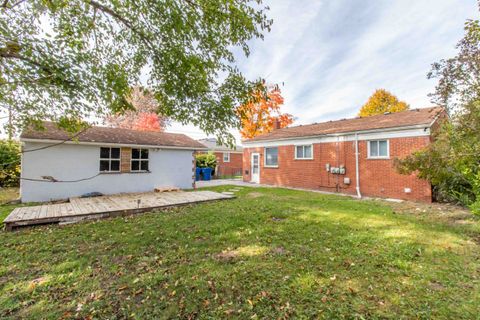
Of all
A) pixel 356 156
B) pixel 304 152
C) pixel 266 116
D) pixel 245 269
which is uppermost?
pixel 266 116

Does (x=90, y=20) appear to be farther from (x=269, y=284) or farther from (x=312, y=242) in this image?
(x=312, y=242)

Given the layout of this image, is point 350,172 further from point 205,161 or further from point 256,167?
point 205,161

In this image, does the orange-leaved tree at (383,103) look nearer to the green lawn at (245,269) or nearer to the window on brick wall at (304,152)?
the window on brick wall at (304,152)

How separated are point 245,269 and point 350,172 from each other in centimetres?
995

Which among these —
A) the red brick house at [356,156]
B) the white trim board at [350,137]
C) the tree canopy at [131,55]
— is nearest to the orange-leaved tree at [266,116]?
the white trim board at [350,137]

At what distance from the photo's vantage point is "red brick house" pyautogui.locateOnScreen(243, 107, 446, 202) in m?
9.31

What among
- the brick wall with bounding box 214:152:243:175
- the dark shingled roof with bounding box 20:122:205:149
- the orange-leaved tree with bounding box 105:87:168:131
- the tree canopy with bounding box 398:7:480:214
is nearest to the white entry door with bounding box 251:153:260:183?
the dark shingled roof with bounding box 20:122:205:149

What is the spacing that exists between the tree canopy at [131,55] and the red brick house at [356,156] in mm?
6768

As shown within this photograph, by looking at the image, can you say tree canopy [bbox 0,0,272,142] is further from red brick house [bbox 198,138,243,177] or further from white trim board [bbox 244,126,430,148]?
red brick house [bbox 198,138,243,177]

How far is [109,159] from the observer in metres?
10.6

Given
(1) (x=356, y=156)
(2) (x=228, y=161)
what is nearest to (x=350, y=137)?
(1) (x=356, y=156)

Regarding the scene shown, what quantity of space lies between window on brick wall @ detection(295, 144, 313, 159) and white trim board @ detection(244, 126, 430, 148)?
0.94ft

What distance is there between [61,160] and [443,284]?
12461 millimetres

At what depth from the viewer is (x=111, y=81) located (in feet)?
15.7
